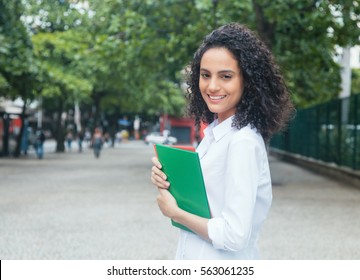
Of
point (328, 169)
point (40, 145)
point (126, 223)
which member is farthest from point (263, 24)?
point (40, 145)

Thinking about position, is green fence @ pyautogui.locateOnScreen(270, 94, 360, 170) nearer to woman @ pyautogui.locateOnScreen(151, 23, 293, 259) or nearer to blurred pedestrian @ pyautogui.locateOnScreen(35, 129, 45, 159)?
woman @ pyautogui.locateOnScreen(151, 23, 293, 259)

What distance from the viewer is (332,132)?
65.7ft

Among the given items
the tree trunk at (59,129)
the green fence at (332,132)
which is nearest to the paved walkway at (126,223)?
the green fence at (332,132)

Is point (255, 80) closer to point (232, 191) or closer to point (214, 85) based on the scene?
point (214, 85)

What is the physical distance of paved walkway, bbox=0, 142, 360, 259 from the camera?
719 cm

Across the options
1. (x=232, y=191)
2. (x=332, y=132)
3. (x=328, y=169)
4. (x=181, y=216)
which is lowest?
(x=328, y=169)

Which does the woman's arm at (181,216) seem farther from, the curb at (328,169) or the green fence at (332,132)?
the curb at (328,169)

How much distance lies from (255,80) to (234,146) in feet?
0.86

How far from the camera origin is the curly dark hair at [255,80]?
2074mm

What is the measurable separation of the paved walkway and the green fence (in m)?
Result: 1.85

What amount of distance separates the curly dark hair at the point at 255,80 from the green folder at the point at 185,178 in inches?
7.9

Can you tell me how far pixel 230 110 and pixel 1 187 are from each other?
45.7ft

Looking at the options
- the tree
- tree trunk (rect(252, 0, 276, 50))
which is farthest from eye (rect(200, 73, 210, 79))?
the tree

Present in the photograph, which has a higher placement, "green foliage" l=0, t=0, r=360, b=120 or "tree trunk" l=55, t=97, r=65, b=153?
"green foliage" l=0, t=0, r=360, b=120
